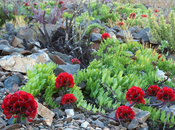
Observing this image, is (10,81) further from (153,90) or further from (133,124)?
(153,90)

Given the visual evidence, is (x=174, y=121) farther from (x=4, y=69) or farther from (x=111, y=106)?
(x=4, y=69)

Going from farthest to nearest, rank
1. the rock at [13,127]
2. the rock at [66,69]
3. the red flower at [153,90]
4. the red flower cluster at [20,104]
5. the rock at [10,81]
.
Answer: the rock at [66,69] → the rock at [10,81] → the red flower at [153,90] → the rock at [13,127] → the red flower cluster at [20,104]

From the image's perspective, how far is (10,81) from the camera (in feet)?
9.28

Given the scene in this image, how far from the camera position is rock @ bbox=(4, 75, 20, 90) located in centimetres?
278

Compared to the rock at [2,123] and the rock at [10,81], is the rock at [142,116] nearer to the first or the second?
the rock at [2,123]

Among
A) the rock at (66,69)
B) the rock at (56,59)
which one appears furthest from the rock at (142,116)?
the rock at (56,59)

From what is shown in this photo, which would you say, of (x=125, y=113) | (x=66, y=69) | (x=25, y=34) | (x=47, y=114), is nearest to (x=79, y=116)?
(x=47, y=114)

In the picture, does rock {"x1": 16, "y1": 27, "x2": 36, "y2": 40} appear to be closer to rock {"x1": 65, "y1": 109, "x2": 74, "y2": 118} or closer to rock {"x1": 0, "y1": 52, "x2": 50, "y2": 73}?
rock {"x1": 0, "y1": 52, "x2": 50, "y2": 73}

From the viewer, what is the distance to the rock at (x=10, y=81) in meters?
2.78

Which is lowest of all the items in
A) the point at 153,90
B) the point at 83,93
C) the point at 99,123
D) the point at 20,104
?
the point at 83,93

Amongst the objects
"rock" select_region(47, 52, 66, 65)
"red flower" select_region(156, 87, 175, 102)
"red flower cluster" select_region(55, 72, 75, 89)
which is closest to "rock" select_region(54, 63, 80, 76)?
"rock" select_region(47, 52, 66, 65)

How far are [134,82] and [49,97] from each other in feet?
3.77

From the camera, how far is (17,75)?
9.67 feet

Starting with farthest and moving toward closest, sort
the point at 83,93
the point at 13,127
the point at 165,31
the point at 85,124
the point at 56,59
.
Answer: the point at 165,31 → the point at 56,59 → the point at 83,93 → the point at 85,124 → the point at 13,127
